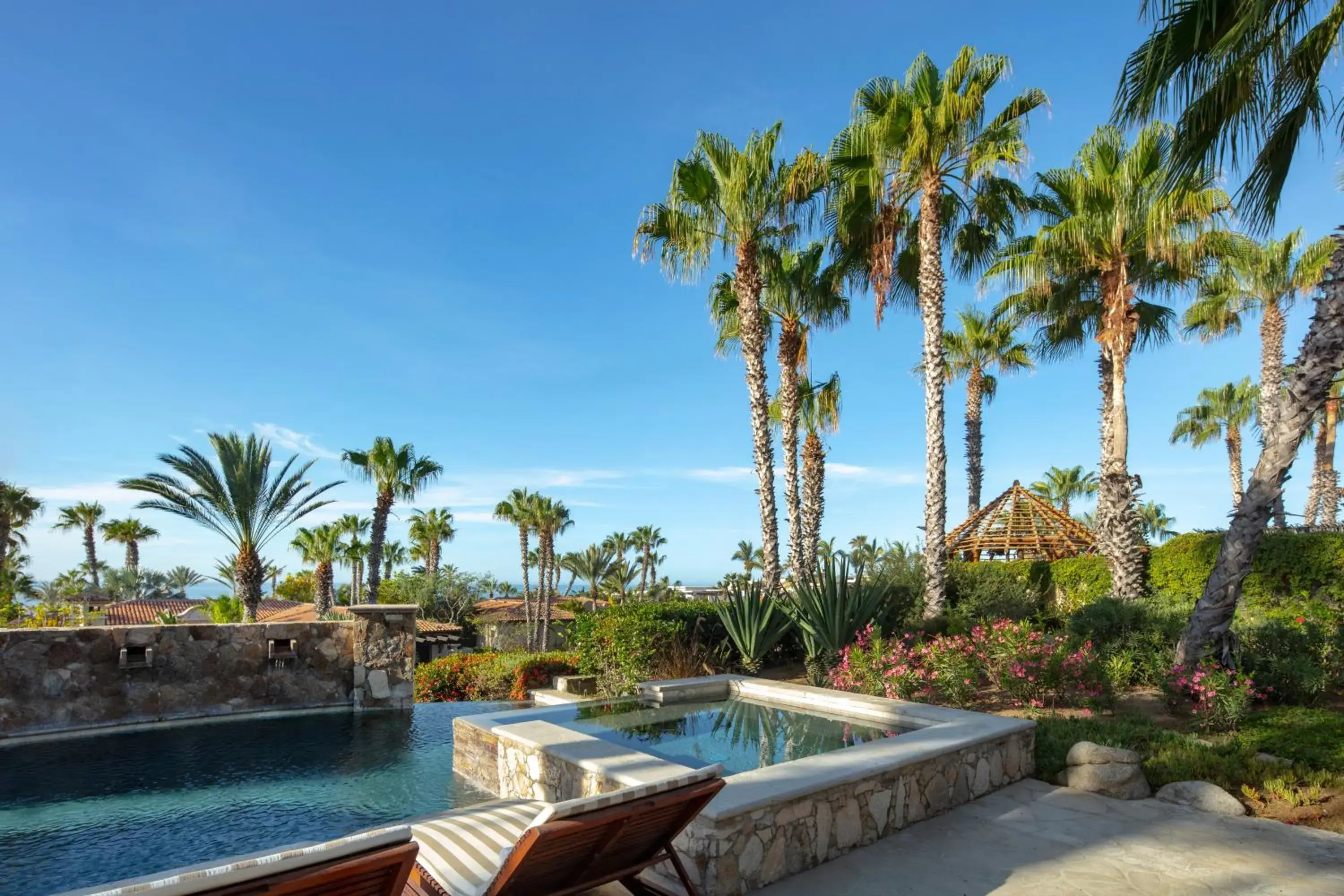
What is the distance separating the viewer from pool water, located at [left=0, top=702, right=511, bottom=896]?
489 centimetres

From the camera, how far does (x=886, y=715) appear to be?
7.40 m

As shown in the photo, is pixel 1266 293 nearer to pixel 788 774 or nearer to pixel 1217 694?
pixel 1217 694

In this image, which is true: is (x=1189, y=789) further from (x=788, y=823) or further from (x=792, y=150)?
(x=792, y=150)

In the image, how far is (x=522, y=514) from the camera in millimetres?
45906

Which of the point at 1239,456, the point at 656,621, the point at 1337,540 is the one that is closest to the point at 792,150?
the point at 656,621

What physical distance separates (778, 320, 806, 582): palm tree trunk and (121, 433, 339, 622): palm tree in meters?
12.1

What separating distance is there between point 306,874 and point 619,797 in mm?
1338

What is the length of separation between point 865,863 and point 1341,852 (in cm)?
311

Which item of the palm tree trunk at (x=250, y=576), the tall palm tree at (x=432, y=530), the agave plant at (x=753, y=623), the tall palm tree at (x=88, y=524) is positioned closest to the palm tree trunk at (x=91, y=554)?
the tall palm tree at (x=88, y=524)

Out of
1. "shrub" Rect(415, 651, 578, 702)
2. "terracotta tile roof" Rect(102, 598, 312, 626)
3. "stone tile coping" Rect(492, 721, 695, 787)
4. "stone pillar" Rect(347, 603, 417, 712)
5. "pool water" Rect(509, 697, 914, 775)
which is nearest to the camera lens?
"stone tile coping" Rect(492, 721, 695, 787)

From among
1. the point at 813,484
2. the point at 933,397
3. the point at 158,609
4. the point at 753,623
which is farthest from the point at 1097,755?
the point at 158,609

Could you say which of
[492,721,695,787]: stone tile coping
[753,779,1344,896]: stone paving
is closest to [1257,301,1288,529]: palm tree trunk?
[753,779,1344,896]: stone paving

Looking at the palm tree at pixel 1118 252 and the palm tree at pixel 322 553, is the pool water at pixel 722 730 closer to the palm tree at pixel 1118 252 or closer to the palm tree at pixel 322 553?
the palm tree at pixel 1118 252

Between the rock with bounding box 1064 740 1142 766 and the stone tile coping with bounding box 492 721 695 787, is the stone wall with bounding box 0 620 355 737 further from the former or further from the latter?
the rock with bounding box 1064 740 1142 766
